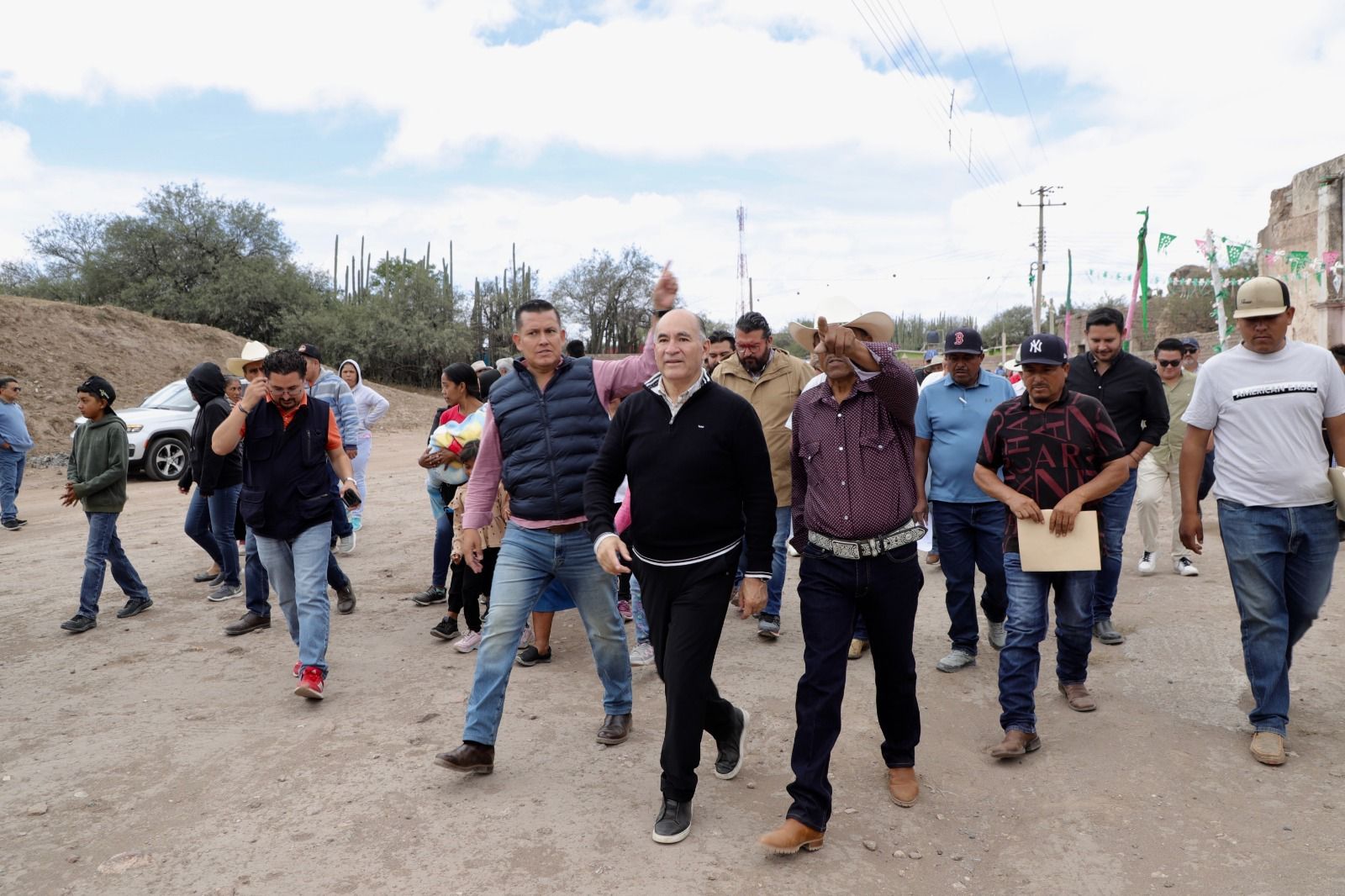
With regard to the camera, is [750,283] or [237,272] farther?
[750,283]

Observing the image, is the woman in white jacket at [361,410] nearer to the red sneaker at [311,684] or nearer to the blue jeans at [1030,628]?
the red sneaker at [311,684]

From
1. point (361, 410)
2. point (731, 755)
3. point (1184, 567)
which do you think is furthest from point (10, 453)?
point (1184, 567)

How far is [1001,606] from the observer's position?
564 centimetres

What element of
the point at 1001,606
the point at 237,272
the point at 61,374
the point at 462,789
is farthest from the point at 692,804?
the point at 237,272

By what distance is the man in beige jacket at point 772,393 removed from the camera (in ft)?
20.2

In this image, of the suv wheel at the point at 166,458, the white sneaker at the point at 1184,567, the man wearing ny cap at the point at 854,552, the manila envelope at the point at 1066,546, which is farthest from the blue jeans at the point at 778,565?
the suv wheel at the point at 166,458

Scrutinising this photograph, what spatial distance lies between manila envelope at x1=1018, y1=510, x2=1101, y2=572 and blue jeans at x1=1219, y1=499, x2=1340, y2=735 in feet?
2.19

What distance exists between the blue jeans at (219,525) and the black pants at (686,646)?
5.04 m

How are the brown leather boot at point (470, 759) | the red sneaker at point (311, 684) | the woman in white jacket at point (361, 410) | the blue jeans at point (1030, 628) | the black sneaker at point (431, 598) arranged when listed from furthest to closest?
1. the woman in white jacket at point (361, 410)
2. the black sneaker at point (431, 598)
3. the red sneaker at point (311, 684)
4. the blue jeans at point (1030, 628)
5. the brown leather boot at point (470, 759)

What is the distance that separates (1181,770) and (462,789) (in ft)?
10.4

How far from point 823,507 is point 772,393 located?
2651 mm

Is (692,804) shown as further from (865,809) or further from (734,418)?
(734,418)

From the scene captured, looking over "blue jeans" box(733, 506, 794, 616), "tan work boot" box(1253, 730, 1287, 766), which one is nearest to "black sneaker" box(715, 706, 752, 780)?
"blue jeans" box(733, 506, 794, 616)

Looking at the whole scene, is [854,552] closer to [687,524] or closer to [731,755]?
[687,524]
